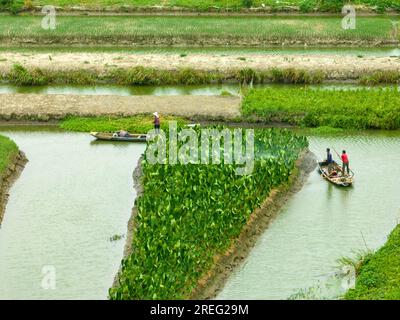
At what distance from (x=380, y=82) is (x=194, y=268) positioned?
72.0ft

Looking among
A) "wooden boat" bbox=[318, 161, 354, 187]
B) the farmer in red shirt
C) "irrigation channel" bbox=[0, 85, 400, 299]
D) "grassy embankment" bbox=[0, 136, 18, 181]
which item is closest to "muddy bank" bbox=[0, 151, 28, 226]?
"grassy embankment" bbox=[0, 136, 18, 181]

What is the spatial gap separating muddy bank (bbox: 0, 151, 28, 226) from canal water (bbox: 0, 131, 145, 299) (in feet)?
0.63

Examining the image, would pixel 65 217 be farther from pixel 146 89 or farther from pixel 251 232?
pixel 146 89

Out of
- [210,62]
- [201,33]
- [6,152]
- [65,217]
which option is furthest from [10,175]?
[201,33]

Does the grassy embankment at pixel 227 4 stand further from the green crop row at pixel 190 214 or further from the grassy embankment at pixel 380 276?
the grassy embankment at pixel 380 276

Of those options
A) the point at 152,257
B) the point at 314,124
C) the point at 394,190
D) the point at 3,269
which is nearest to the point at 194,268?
the point at 152,257

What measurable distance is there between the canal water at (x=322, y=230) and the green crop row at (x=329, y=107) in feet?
6.84

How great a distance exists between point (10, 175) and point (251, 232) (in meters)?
9.14

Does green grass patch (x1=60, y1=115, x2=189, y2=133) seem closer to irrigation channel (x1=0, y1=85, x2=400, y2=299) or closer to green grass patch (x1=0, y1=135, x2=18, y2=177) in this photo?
irrigation channel (x1=0, y1=85, x2=400, y2=299)

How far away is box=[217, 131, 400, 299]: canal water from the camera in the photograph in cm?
2847

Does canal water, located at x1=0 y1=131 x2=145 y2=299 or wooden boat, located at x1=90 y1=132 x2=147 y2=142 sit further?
wooden boat, located at x1=90 y1=132 x2=147 y2=142

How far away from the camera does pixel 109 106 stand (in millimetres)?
43594

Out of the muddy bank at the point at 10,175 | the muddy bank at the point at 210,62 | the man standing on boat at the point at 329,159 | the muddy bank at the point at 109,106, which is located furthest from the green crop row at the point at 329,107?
the muddy bank at the point at 10,175
